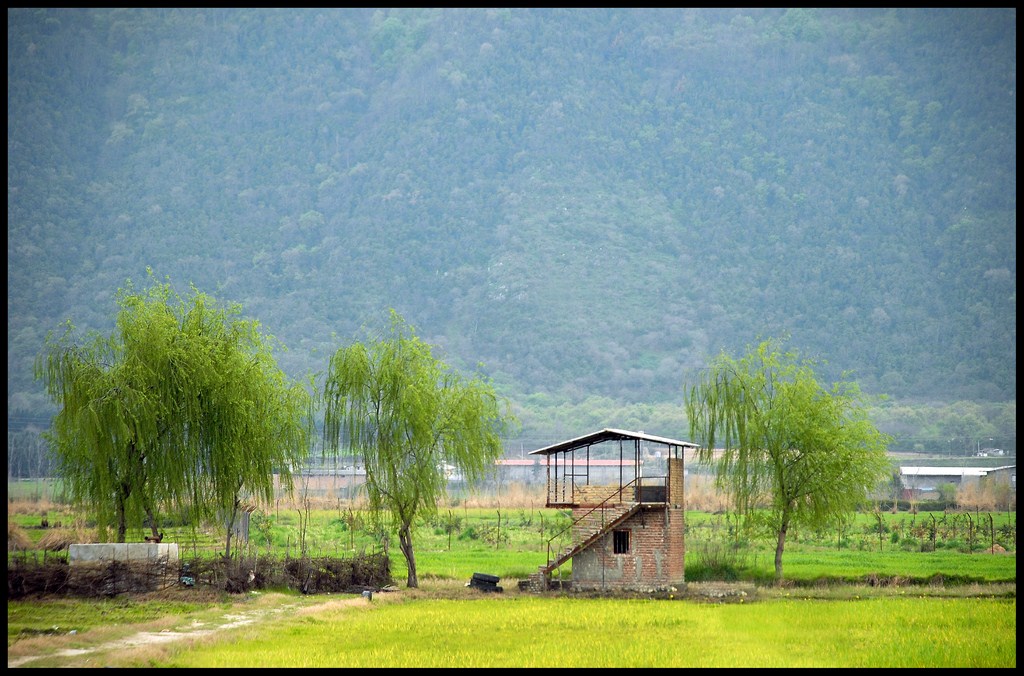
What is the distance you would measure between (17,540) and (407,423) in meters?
18.2

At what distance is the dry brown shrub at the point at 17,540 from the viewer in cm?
4916

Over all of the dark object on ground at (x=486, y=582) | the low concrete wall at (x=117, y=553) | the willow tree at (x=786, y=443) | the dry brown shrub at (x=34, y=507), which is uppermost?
the willow tree at (x=786, y=443)

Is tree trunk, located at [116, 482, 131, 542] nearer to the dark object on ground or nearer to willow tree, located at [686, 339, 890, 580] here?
the dark object on ground

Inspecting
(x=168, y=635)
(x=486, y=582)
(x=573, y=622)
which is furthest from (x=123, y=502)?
(x=573, y=622)

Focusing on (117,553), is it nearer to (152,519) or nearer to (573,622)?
(152,519)

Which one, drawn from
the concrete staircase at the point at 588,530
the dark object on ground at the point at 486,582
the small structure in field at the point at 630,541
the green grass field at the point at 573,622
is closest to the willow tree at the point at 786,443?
the green grass field at the point at 573,622

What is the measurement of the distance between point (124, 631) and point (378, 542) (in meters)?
29.7

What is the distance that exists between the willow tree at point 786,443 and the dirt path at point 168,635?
19025 mm

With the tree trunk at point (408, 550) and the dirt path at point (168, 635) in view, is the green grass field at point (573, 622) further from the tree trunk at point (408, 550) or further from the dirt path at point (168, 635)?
the tree trunk at point (408, 550)

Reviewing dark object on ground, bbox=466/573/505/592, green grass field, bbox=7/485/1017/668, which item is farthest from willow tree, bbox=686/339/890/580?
dark object on ground, bbox=466/573/505/592

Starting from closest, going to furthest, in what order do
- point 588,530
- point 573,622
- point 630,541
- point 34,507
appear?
point 573,622
point 630,541
point 588,530
point 34,507

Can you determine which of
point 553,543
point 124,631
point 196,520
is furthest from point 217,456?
point 553,543

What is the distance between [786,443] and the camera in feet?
169

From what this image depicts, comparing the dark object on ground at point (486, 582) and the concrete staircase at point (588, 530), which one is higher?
the concrete staircase at point (588, 530)
